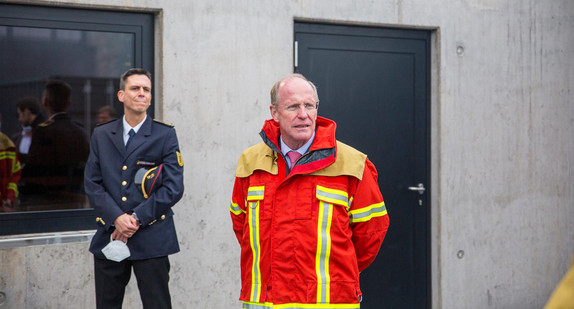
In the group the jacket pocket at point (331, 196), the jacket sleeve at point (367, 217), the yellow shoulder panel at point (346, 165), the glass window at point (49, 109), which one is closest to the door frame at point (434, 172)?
the glass window at point (49, 109)

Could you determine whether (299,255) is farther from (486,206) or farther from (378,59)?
(486,206)

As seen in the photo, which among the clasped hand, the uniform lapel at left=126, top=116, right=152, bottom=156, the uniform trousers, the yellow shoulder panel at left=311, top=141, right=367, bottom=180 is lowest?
the uniform trousers

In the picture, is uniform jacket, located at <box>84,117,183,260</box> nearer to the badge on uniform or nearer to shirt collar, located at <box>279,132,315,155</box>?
the badge on uniform

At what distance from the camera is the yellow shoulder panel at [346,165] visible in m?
3.33

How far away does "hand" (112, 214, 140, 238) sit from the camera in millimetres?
4328

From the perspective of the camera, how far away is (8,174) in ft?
16.9

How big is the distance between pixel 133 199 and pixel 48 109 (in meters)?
1.29

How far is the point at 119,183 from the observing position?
14.5ft

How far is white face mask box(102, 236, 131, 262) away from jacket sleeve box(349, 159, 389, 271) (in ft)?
5.11

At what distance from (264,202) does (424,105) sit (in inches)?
147

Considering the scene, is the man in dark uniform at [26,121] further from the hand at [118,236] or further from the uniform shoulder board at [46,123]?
the hand at [118,236]

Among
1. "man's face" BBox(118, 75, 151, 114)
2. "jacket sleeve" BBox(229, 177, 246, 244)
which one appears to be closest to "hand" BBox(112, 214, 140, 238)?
"man's face" BBox(118, 75, 151, 114)

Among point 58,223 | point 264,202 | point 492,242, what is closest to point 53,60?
point 58,223

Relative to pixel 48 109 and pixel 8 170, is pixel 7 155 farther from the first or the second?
pixel 48 109
